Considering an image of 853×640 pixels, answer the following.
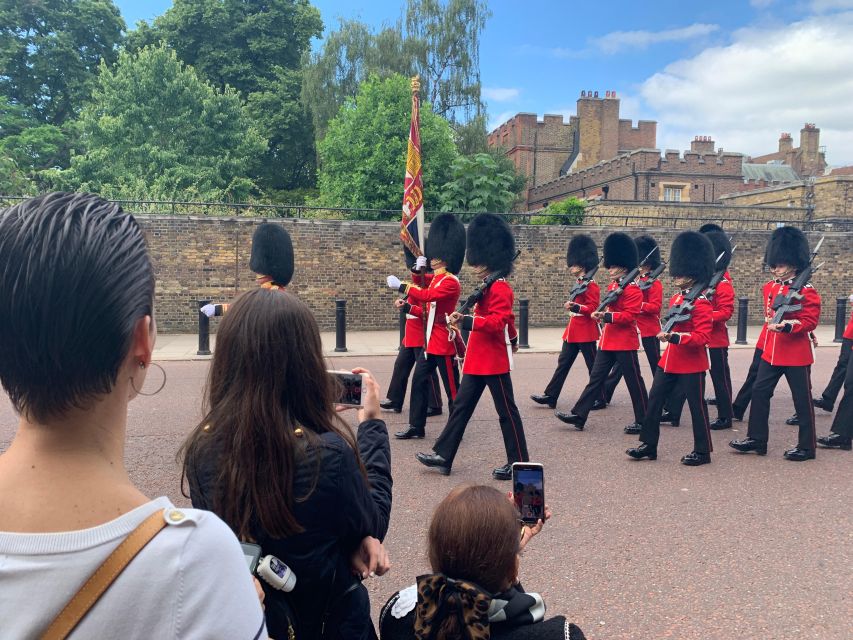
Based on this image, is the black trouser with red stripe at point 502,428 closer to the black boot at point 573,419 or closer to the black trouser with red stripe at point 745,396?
the black boot at point 573,419

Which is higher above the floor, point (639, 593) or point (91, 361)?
point (91, 361)

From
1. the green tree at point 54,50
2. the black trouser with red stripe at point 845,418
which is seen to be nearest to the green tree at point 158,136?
the green tree at point 54,50

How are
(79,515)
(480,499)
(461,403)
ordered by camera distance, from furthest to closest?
(461,403) < (480,499) < (79,515)

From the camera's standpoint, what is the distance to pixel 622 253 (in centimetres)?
806

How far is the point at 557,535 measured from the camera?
13.7 ft

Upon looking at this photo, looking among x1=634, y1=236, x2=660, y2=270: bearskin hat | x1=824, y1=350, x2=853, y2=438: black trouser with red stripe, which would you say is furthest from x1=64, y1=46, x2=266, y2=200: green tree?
x1=824, y1=350, x2=853, y2=438: black trouser with red stripe

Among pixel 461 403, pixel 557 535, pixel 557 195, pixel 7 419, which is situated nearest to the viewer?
pixel 557 535

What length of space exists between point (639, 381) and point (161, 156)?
16200 mm

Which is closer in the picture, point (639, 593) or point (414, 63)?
point (639, 593)

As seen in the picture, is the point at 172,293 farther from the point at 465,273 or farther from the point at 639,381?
the point at 639,381

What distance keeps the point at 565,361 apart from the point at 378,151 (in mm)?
14698

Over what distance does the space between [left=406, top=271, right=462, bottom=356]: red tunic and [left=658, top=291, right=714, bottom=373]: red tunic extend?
1.95 metres

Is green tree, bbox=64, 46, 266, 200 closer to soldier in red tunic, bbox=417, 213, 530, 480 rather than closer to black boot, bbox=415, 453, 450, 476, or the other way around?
soldier in red tunic, bbox=417, 213, 530, 480

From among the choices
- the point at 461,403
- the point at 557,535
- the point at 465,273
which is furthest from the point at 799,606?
the point at 465,273
